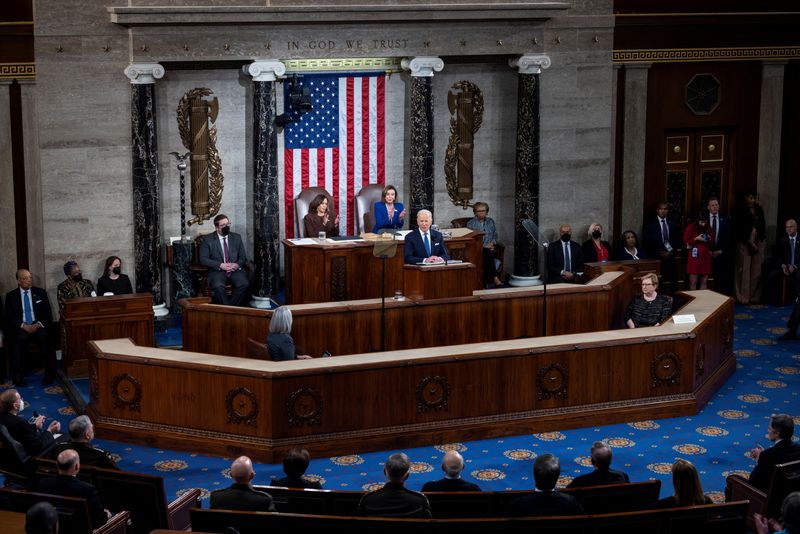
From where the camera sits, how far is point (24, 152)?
1495cm

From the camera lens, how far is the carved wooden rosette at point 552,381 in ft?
39.3

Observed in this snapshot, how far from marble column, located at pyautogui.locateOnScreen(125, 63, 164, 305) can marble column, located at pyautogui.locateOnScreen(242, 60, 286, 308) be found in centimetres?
128

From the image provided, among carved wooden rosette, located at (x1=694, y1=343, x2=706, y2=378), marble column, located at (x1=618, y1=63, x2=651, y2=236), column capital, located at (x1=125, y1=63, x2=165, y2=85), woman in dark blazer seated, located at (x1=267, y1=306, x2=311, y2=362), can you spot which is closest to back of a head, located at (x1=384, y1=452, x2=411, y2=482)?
woman in dark blazer seated, located at (x1=267, y1=306, x2=311, y2=362)

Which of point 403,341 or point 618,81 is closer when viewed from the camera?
point 403,341

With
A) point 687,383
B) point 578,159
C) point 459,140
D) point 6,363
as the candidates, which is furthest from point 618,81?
point 6,363

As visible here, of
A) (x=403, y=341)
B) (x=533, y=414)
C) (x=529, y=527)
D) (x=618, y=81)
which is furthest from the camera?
(x=618, y=81)

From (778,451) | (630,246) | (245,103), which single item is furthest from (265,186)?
(778,451)

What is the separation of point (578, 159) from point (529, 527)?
10.6 m

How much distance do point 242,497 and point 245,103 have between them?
959 centimetres

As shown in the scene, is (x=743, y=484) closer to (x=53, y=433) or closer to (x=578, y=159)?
(x=53, y=433)

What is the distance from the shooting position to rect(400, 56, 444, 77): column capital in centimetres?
1638

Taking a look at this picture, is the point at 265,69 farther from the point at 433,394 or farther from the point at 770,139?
the point at 770,139

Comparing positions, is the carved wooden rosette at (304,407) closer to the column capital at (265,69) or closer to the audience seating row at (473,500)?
the audience seating row at (473,500)

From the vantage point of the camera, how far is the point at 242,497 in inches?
312
